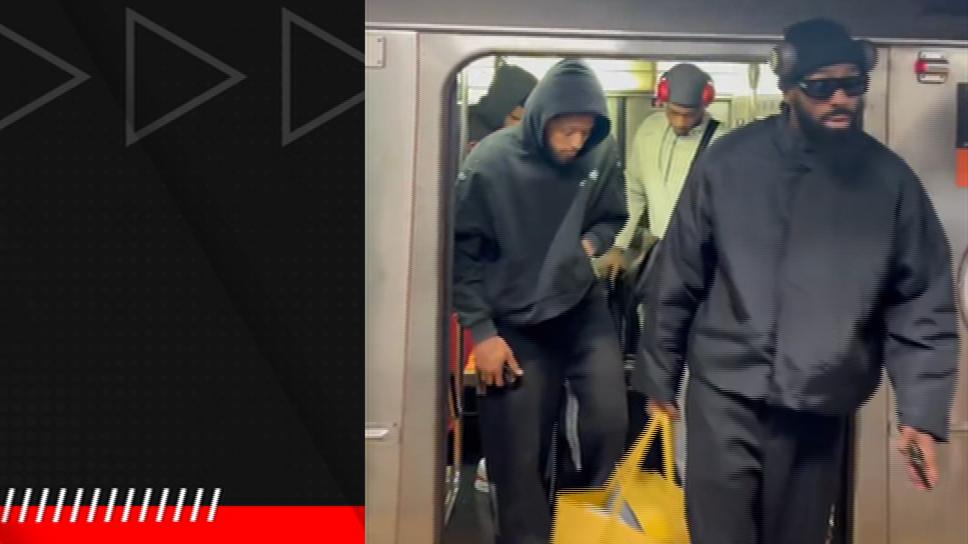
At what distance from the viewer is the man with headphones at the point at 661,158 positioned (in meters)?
1.56

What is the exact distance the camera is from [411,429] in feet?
5.13

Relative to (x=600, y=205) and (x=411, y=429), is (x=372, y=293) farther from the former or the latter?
(x=600, y=205)

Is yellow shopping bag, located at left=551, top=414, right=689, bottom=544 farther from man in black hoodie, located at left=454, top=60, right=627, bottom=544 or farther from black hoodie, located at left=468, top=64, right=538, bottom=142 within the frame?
black hoodie, located at left=468, top=64, right=538, bottom=142

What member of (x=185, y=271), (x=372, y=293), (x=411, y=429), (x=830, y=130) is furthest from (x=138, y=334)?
(x=830, y=130)

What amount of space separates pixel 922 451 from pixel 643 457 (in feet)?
1.68

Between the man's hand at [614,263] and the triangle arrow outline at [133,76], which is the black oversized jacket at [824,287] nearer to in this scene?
the man's hand at [614,263]

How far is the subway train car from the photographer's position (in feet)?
4.92

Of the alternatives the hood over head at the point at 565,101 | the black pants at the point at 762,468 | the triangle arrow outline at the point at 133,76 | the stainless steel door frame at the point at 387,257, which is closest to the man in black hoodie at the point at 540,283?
the hood over head at the point at 565,101

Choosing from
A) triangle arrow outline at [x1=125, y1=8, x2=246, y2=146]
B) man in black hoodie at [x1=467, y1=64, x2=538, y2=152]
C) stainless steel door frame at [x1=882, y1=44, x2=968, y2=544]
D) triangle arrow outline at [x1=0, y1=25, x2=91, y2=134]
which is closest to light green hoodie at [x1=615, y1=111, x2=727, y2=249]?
man in black hoodie at [x1=467, y1=64, x2=538, y2=152]

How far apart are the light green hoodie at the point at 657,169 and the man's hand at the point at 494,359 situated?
324mm

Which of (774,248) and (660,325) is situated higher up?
(774,248)

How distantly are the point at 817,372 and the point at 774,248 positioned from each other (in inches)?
9.0

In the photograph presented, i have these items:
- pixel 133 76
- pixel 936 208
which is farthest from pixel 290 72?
pixel 936 208

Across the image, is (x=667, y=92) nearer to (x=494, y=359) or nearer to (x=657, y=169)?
(x=657, y=169)
